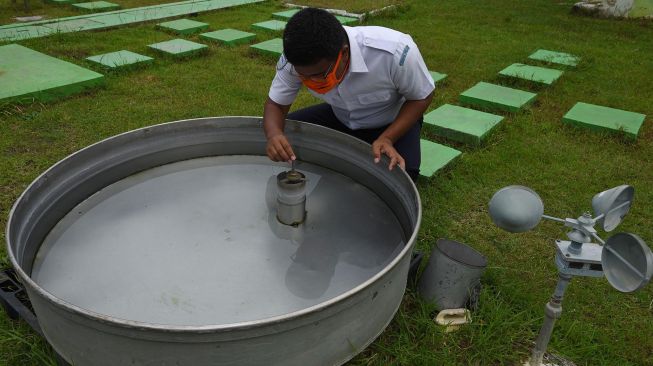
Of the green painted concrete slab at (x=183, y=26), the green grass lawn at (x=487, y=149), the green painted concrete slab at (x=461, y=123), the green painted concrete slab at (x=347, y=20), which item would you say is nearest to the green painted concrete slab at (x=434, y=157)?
the green grass lawn at (x=487, y=149)

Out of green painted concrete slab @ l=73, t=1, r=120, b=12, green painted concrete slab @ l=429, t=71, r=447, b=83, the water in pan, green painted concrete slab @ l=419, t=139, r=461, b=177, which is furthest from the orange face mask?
green painted concrete slab @ l=73, t=1, r=120, b=12

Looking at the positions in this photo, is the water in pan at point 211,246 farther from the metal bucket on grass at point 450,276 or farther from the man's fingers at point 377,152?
the man's fingers at point 377,152

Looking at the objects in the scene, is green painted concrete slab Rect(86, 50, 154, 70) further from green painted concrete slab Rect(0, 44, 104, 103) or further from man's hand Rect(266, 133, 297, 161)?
man's hand Rect(266, 133, 297, 161)

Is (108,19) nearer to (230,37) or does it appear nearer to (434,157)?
(230,37)

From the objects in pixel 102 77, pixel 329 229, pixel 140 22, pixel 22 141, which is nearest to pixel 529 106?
pixel 329 229

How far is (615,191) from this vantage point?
1235mm

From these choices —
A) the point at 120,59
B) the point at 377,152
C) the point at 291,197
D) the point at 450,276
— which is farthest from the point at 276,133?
the point at 120,59

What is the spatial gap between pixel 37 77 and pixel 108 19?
2229 millimetres

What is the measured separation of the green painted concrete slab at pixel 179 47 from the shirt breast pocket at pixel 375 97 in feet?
9.55

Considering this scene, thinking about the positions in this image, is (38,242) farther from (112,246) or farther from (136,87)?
(136,87)

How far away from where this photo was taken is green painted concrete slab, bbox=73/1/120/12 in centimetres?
606

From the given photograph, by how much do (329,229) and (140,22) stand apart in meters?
4.59

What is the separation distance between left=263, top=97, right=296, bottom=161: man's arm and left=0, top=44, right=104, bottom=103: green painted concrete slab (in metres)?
2.22

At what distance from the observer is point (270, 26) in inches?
216
